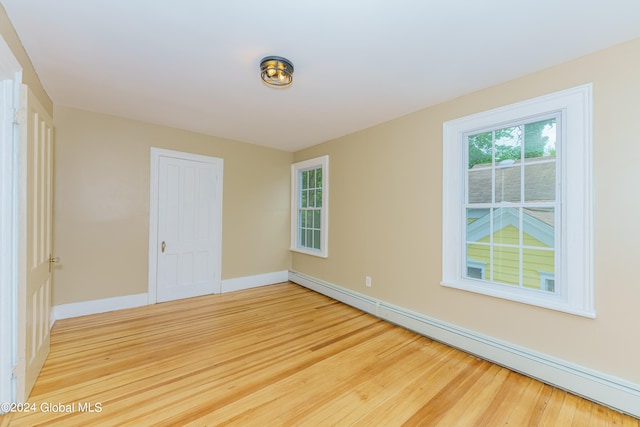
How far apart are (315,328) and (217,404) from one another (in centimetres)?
138

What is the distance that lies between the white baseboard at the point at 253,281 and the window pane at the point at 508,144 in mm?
3818

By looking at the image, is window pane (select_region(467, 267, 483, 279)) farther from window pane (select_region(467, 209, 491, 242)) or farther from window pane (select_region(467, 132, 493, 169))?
window pane (select_region(467, 132, 493, 169))

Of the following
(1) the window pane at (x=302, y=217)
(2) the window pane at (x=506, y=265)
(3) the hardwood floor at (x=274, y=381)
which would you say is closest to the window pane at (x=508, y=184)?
(2) the window pane at (x=506, y=265)

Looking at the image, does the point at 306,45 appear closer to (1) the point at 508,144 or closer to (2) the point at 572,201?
(1) the point at 508,144

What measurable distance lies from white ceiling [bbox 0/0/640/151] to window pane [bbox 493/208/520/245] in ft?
3.87

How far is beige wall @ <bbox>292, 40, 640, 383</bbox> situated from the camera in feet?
5.93

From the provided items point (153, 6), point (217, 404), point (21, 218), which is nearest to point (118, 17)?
point (153, 6)

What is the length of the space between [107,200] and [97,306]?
1.32m

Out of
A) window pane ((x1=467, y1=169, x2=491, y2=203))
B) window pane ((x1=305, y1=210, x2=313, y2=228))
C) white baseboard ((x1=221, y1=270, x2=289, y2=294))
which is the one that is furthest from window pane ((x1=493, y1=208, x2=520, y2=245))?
white baseboard ((x1=221, y1=270, x2=289, y2=294))

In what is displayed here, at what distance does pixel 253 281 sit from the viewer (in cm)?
459

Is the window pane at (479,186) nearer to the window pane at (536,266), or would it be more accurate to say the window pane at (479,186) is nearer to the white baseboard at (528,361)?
the window pane at (536,266)

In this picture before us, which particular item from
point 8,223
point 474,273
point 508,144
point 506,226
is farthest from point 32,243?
point 508,144

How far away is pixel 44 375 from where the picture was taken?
205 cm

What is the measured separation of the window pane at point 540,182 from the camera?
7.09 ft
